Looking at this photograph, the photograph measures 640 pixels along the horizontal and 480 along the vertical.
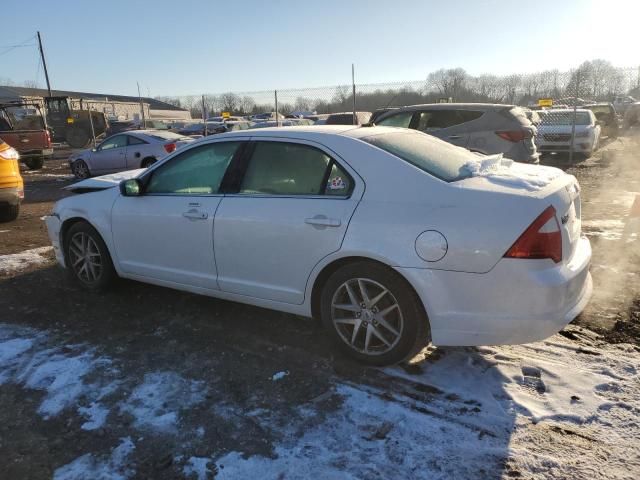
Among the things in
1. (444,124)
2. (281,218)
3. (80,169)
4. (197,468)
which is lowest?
(197,468)

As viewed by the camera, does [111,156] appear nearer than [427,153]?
No

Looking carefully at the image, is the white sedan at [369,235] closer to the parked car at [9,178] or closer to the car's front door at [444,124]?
the parked car at [9,178]

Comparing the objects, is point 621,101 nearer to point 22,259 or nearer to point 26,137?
point 26,137

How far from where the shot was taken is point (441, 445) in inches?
101

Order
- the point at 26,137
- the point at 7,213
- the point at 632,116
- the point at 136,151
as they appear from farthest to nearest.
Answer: the point at 632,116
the point at 26,137
the point at 136,151
the point at 7,213

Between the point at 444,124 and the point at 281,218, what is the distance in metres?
6.93

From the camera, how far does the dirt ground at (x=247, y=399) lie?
2480 mm

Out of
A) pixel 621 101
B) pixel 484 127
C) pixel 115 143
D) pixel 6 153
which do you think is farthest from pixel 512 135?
pixel 621 101

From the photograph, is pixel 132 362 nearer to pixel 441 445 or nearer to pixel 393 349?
pixel 393 349

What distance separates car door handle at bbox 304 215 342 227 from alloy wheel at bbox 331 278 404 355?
15.1 inches

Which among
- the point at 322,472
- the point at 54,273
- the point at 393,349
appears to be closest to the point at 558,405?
the point at 393,349

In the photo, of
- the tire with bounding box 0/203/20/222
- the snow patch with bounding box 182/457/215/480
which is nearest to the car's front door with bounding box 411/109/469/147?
the tire with bounding box 0/203/20/222

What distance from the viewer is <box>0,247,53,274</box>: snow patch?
228 inches

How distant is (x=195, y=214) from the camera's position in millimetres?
3900
